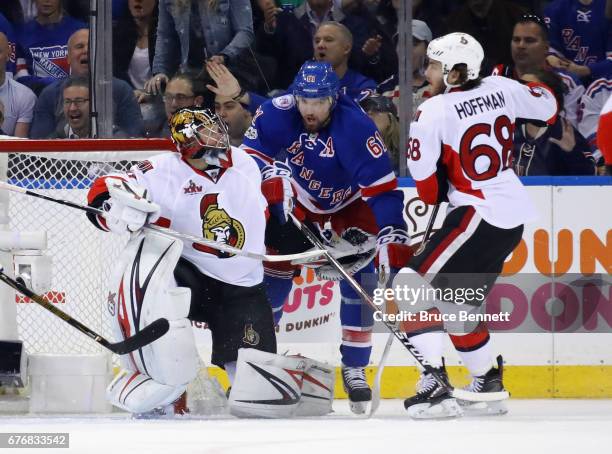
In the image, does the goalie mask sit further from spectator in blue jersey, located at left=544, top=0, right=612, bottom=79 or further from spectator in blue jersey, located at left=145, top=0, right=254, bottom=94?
spectator in blue jersey, located at left=544, top=0, right=612, bottom=79

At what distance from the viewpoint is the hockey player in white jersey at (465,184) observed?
15.1ft

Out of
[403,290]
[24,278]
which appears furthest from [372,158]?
[24,278]

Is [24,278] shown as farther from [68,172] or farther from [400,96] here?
[400,96]

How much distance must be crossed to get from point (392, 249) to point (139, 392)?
1.10m

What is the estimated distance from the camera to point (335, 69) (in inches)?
223

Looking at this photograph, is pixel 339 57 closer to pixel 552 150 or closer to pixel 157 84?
pixel 157 84

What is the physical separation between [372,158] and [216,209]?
0.66 metres

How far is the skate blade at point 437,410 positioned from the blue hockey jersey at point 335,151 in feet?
2.38

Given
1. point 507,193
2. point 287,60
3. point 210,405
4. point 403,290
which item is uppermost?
point 287,60

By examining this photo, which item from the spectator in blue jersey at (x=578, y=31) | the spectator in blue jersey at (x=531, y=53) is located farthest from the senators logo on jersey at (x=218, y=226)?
the spectator in blue jersey at (x=578, y=31)

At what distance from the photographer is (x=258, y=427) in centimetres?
398

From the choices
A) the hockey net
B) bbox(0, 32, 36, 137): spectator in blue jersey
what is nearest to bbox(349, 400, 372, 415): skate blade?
the hockey net

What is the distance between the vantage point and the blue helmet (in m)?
4.81

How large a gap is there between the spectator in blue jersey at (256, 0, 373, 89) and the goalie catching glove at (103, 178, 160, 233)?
141 centimetres
